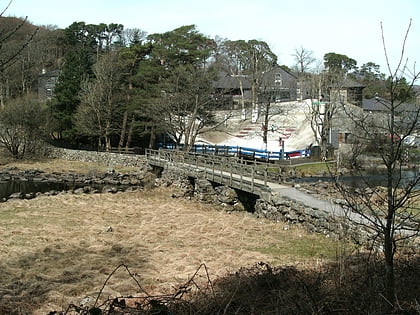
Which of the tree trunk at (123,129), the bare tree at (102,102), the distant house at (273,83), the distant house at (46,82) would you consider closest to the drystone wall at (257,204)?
the tree trunk at (123,129)

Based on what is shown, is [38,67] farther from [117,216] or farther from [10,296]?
[10,296]

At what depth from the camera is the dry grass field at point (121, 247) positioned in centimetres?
939

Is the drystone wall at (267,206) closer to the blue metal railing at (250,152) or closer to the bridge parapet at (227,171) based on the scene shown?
the bridge parapet at (227,171)

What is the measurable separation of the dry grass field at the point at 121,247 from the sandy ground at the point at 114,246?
2cm

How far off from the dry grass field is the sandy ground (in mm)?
22

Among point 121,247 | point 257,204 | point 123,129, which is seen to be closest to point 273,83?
point 123,129

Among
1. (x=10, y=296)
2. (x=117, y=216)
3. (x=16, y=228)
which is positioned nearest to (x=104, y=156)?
(x=117, y=216)

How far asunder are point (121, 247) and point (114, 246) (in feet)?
0.72

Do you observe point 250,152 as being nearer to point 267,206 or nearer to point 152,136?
point 152,136

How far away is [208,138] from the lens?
141 feet

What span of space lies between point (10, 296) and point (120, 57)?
98.5 feet

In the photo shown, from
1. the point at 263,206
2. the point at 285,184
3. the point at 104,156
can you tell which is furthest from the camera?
the point at 104,156

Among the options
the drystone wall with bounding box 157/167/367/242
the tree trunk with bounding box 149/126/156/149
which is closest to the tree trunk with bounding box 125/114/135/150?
the tree trunk with bounding box 149/126/156/149

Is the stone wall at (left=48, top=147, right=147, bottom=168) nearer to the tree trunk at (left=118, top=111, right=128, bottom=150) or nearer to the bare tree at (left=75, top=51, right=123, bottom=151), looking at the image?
the tree trunk at (left=118, top=111, right=128, bottom=150)
